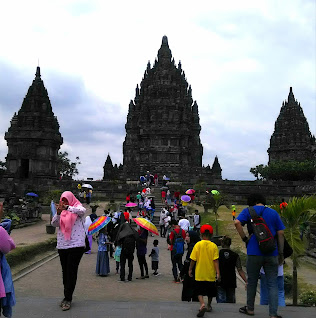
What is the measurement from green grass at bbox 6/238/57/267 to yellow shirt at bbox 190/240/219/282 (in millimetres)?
7651

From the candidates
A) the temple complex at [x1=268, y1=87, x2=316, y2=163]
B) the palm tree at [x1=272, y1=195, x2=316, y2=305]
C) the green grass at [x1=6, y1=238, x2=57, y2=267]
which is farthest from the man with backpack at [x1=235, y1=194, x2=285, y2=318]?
the temple complex at [x1=268, y1=87, x2=316, y2=163]

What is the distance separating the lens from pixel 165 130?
61000 mm

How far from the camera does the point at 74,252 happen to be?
6.71 meters

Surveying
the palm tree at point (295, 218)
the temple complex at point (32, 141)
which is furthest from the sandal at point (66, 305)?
the temple complex at point (32, 141)

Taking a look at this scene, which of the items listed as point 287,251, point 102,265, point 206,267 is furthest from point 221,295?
point 102,265

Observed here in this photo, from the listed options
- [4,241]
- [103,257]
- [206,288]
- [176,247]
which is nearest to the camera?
[4,241]

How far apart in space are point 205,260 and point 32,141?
39648mm

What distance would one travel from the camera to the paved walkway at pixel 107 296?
6.25m

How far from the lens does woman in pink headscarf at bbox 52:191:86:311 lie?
6664mm

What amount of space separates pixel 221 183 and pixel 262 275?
125 ft

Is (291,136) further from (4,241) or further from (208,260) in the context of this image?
(4,241)

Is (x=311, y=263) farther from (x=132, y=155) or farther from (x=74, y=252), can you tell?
(x=132, y=155)

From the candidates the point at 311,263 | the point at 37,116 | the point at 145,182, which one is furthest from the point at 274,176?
the point at 311,263

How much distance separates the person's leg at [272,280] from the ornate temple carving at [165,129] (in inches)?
1924
